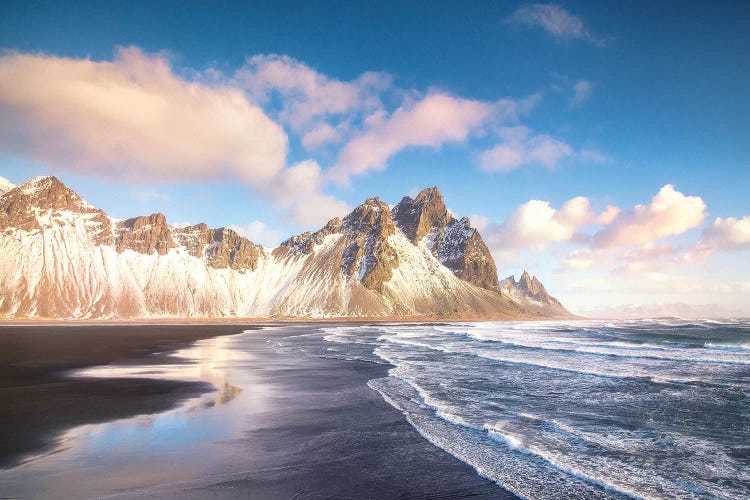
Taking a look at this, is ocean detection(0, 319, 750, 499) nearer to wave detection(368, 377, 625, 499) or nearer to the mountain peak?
wave detection(368, 377, 625, 499)

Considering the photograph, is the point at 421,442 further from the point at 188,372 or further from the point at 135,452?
the point at 188,372

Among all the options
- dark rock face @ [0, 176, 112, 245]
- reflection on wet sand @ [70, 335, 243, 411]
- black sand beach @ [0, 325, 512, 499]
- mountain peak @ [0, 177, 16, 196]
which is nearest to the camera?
black sand beach @ [0, 325, 512, 499]

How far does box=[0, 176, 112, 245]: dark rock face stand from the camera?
171250 millimetres

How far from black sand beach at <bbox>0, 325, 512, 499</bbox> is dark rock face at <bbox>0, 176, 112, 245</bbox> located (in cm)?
19676

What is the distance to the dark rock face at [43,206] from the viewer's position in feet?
562

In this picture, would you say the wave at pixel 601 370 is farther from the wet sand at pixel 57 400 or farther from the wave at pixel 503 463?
the wet sand at pixel 57 400

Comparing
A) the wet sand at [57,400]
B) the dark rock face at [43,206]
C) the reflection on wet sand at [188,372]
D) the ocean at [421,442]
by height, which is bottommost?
the reflection on wet sand at [188,372]

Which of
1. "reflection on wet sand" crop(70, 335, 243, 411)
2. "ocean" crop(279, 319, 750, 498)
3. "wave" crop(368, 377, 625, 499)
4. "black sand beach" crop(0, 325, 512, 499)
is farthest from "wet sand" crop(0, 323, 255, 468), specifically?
"wave" crop(368, 377, 625, 499)

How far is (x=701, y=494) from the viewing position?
8.84 m

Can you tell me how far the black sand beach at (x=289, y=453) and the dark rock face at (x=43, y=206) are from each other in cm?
19676

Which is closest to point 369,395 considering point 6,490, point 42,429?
point 42,429

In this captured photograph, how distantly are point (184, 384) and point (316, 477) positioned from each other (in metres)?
15.8

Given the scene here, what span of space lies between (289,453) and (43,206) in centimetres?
22270

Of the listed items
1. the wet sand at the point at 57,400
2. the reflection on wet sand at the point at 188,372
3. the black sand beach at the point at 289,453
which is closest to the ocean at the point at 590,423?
the black sand beach at the point at 289,453
